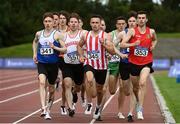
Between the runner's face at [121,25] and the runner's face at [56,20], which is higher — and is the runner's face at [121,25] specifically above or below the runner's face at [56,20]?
below

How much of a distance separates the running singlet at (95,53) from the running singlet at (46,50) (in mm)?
878

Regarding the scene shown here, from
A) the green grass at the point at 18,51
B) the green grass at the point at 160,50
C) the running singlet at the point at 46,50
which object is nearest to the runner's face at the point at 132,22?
the running singlet at the point at 46,50

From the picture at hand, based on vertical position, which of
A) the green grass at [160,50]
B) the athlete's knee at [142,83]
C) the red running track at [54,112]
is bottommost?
the green grass at [160,50]

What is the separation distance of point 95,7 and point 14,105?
8229cm

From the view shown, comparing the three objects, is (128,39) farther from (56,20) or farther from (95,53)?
(56,20)

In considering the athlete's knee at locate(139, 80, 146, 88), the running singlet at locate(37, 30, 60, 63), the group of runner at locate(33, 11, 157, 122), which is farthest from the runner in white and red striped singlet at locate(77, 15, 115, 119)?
the athlete's knee at locate(139, 80, 146, 88)

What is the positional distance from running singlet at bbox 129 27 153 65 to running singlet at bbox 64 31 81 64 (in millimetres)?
1353

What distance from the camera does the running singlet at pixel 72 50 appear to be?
518 inches

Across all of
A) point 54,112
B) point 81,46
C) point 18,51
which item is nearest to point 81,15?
point 18,51

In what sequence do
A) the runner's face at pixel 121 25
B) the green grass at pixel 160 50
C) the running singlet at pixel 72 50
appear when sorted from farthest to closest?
1. the green grass at pixel 160 50
2. the runner's face at pixel 121 25
3. the running singlet at pixel 72 50

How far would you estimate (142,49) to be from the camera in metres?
12.4

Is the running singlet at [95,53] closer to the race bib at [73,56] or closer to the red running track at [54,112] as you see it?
the race bib at [73,56]

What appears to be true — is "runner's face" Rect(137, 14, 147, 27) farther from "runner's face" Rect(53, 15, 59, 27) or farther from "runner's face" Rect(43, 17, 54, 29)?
"runner's face" Rect(53, 15, 59, 27)

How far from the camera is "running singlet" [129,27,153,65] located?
40.5 feet
